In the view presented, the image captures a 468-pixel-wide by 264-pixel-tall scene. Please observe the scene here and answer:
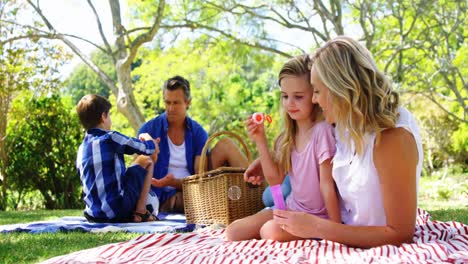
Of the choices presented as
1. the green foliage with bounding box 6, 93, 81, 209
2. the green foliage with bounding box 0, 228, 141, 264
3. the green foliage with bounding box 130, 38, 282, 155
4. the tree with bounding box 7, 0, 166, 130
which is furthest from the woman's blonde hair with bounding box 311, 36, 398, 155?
the green foliage with bounding box 130, 38, 282, 155

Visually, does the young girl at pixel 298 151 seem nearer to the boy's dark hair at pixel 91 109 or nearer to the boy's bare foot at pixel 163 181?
the boy's dark hair at pixel 91 109

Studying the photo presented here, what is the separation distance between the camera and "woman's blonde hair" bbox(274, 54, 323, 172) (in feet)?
10.1

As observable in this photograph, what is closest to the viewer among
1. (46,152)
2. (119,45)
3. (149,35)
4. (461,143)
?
(46,152)

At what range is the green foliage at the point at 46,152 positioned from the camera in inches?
353

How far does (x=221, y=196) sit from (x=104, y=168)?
101 cm

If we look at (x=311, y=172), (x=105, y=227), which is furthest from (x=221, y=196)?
(x=311, y=172)

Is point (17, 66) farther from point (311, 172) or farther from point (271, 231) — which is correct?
point (271, 231)

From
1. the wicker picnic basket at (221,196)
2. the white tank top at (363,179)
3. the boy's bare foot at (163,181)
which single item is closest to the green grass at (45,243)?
the wicker picnic basket at (221,196)

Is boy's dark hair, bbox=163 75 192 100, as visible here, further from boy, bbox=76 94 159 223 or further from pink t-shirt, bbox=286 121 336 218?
pink t-shirt, bbox=286 121 336 218

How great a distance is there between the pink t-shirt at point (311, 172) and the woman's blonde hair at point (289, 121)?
6cm

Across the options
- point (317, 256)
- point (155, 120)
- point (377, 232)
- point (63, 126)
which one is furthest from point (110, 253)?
point (63, 126)

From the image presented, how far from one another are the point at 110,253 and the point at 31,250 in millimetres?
1148

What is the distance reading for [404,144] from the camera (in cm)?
239

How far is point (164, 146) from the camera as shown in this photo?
562 centimetres
